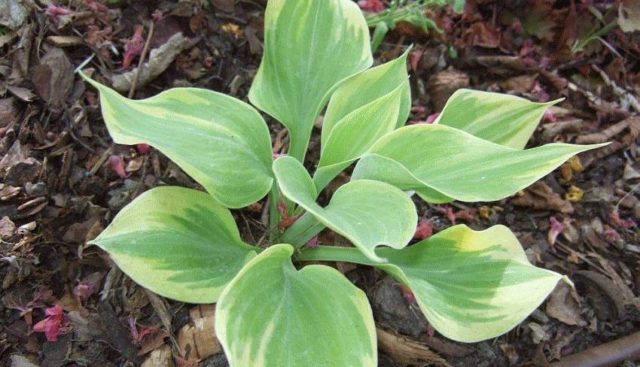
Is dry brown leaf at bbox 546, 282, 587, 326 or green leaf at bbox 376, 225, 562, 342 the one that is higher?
green leaf at bbox 376, 225, 562, 342

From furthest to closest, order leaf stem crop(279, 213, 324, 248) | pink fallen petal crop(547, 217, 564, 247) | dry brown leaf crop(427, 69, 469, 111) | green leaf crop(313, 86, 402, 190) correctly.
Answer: dry brown leaf crop(427, 69, 469, 111)
pink fallen petal crop(547, 217, 564, 247)
leaf stem crop(279, 213, 324, 248)
green leaf crop(313, 86, 402, 190)

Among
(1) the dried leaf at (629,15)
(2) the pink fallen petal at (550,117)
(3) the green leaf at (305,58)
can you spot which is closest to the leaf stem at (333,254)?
(3) the green leaf at (305,58)

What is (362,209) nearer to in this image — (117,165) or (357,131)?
(357,131)

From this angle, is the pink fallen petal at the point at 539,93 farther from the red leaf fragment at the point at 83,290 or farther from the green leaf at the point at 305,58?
the red leaf fragment at the point at 83,290

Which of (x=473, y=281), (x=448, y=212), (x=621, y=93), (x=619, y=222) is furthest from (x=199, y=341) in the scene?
(x=621, y=93)

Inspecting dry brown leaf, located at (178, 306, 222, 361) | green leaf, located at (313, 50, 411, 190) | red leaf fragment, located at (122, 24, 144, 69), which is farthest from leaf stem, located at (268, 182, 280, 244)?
red leaf fragment, located at (122, 24, 144, 69)

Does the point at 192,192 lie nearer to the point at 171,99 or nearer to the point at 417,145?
the point at 171,99

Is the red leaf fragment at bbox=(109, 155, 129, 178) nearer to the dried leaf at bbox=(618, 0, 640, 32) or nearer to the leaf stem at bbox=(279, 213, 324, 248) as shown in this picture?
the leaf stem at bbox=(279, 213, 324, 248)
